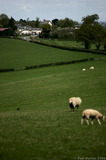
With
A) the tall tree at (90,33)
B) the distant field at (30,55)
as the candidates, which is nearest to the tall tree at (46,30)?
the distant field at (30,55)

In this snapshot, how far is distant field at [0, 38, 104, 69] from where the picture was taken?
84.8 metres

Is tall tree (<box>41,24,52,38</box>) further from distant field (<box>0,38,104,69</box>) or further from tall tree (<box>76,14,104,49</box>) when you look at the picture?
tall tree (<box>76,14,104,49</box>)

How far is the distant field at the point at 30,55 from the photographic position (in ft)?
278

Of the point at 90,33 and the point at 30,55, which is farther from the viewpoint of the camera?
the point at 90,33

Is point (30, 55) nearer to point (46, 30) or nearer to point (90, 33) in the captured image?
point (90, 33)

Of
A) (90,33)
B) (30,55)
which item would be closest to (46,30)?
(90,33)

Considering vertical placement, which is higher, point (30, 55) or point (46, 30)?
point (46, 30)

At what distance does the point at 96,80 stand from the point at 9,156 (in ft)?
107

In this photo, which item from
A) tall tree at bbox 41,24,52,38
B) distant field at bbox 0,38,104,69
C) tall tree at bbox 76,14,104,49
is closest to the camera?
distant field at bbox 0,38,104,69

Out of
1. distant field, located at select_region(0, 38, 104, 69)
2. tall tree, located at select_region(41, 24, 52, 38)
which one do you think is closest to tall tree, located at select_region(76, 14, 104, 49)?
distant field, located at select_region(0, 38, 104, 69)

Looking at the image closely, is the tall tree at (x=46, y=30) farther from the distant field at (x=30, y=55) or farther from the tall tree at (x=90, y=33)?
the tall tree at (x=90, y=33)

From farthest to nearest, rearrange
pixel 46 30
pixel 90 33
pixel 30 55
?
pixel 46 30 → pixel 90 33 → pixel 30 55

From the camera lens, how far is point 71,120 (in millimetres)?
17953

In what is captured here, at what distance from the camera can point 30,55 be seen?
3932 inches
